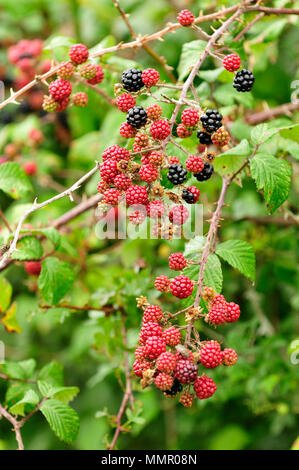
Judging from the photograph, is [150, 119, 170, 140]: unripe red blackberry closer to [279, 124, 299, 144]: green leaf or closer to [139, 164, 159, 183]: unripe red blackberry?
[139, 164, 159, 183]: unripe red blackberry

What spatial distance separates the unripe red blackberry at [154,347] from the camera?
3.58 ft

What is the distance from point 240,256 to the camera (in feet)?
4.67

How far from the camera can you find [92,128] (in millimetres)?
3084

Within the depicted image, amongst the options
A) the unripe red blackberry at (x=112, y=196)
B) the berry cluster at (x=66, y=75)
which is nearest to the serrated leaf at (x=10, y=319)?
the berry cluster at (x=66, y=75)

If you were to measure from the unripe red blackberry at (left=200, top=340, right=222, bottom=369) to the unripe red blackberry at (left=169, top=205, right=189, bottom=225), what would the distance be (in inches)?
12.0

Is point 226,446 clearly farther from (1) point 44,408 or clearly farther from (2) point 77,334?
(1) point 44,408

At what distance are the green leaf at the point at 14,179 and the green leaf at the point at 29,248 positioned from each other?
20 centimetres

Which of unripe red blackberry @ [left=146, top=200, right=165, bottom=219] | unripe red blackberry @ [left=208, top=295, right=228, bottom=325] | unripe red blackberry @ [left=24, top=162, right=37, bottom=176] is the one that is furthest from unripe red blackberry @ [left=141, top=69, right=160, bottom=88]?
unripe red blackberry @ [left=24, top=162, right=37, bottom=176]

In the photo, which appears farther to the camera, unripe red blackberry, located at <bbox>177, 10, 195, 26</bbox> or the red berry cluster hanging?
unripe red blackberry, located at <bbox>177, 10, 195, 26</bbox>

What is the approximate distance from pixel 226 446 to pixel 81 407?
3.00 feet

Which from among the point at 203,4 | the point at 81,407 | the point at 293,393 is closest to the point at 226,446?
the point at 293,393

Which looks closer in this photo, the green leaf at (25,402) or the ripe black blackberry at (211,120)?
the ripe black blackberry at (211,120)

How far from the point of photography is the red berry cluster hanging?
42.3 inches

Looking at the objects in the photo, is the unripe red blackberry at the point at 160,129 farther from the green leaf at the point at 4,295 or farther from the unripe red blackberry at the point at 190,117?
the green leaf at the point at 4,295
